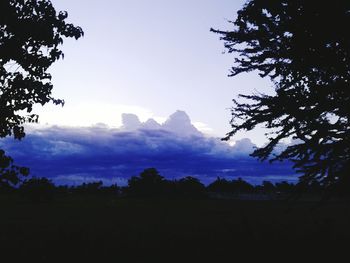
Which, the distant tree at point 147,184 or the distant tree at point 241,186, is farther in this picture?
the distant tree at point 241,186

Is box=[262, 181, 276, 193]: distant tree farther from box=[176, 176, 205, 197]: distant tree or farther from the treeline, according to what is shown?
box=[176, 176, 205, 197]: distant tree

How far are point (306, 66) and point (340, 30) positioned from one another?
4.45 ft

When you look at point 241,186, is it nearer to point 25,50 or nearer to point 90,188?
point 90,188

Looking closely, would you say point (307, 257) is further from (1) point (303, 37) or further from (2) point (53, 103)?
(2) point (53, 103)

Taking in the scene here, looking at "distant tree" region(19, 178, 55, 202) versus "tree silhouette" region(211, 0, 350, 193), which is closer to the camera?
"tree silhouette" region(211, 0, 350, 193)

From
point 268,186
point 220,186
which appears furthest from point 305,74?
point 268,186

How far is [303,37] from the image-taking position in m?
10.3

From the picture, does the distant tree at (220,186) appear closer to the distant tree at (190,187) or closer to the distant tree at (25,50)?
the distant tree at (190,187)

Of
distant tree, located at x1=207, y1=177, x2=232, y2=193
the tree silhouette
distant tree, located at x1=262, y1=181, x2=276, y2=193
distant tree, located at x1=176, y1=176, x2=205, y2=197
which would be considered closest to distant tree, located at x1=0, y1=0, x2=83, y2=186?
the tree silhouette

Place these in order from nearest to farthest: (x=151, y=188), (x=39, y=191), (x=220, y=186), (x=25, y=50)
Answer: (x=25, y=50), (x=39, y=191), (x=151, y=188), (x=220, y=186)

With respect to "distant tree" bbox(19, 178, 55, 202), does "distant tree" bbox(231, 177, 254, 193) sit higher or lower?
higher

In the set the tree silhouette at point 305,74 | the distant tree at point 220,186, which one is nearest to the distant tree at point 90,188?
the distant tree at point 220,186

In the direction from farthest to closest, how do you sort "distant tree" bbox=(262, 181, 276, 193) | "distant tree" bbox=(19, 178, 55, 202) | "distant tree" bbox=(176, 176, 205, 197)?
1. "distant tree" bbox=(262, 181, 276, 193)
2. "distant tree" bbox=(176, 176, 205, 197)
3. "distant tree" bbox=(19, 178, 55, 202)

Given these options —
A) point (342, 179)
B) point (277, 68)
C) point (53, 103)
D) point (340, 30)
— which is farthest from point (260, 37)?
point (53, 103)
